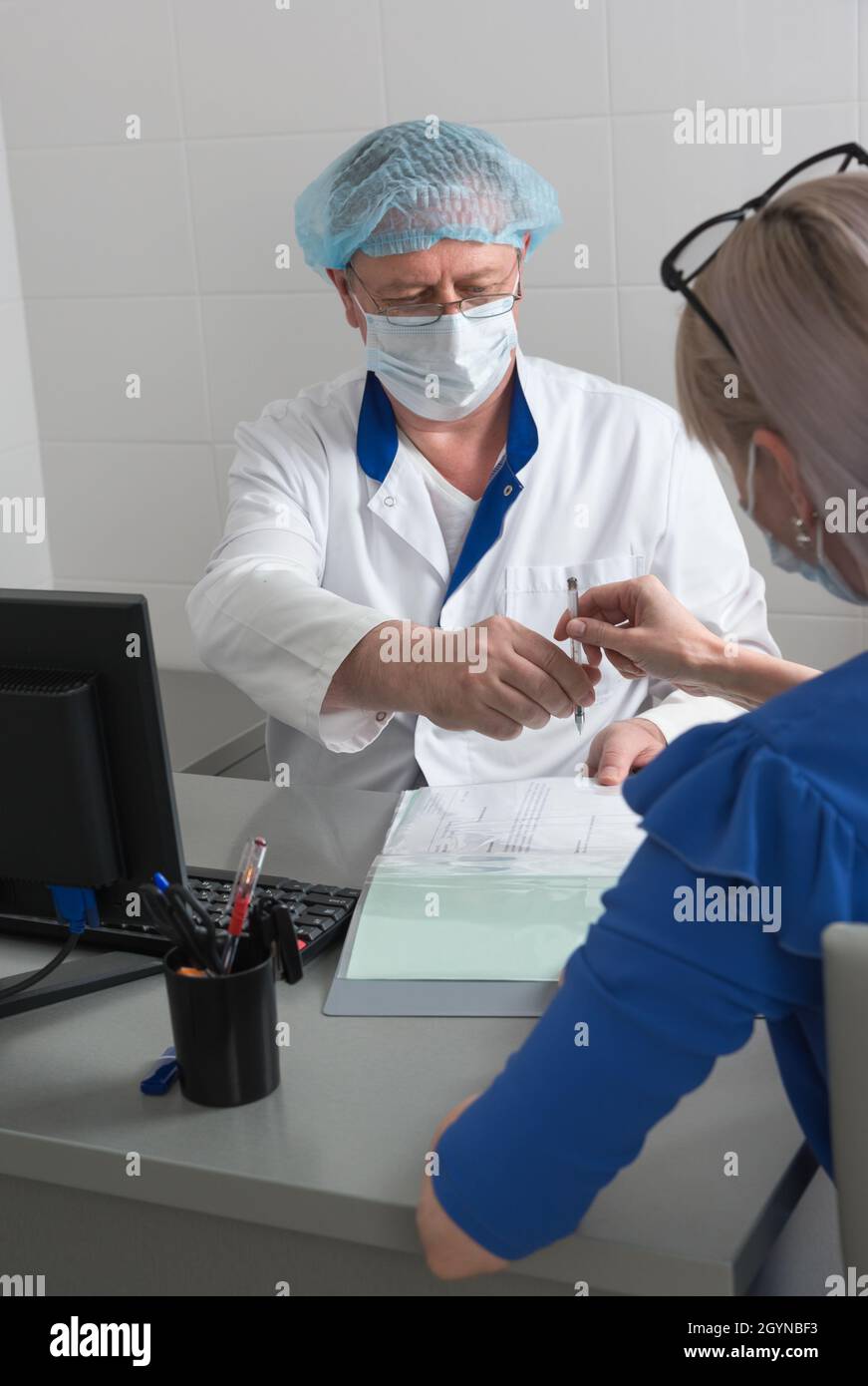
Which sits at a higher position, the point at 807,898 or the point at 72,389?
the point at 72,389

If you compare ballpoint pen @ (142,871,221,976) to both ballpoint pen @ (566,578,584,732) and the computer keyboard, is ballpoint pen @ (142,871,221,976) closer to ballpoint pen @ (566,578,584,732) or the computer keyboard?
the computer keyboard

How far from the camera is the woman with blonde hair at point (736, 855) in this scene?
2.36 ft

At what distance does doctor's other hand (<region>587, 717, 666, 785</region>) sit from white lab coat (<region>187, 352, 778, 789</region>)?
301mm

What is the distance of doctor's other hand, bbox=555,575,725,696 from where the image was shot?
1327 millimetres

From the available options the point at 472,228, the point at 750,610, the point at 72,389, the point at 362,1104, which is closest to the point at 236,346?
the point at 72,389

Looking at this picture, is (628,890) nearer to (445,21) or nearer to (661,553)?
(661,553)

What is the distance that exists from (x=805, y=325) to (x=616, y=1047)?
412mm

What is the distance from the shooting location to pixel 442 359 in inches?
68.9

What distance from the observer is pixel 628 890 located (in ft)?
2.45

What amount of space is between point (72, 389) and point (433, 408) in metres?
1.10
